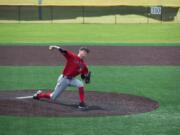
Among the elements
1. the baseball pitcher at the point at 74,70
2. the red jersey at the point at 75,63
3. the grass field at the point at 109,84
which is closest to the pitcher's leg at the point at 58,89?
the baseball pitcher at the point at 74,70

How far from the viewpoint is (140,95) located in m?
15.5

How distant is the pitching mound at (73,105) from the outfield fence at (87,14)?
34.4 meters

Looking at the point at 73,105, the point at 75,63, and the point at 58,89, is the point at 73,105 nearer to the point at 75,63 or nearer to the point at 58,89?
the point at 58,89

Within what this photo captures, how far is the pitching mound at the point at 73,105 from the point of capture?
12.8 metres

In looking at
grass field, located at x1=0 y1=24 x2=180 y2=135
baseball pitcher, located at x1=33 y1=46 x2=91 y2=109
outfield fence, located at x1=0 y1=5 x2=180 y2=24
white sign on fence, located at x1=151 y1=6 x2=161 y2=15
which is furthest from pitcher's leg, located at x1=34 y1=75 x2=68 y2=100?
white sign on fence, located at x1=151 y1=6 x2=161 y2=15

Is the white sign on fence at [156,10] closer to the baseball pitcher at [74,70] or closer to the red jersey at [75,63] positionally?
the baseball pitcher at [74,70]

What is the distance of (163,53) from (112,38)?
A: 369 inches

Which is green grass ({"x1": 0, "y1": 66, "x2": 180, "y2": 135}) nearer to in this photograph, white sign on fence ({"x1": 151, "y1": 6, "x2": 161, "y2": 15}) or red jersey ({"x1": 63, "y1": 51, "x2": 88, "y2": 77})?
red jersey ({"x1": 63, "y1": 51, "x2": 88, "y2": 77})

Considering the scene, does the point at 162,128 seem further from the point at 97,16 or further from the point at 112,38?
the point at 97,16

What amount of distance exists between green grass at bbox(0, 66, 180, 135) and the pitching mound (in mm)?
455

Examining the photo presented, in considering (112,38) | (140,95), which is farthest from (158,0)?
(140,95)

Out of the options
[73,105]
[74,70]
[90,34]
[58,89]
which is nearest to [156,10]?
[90,34]

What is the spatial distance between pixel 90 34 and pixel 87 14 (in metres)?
13.6

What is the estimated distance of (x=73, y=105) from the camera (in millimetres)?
13680
